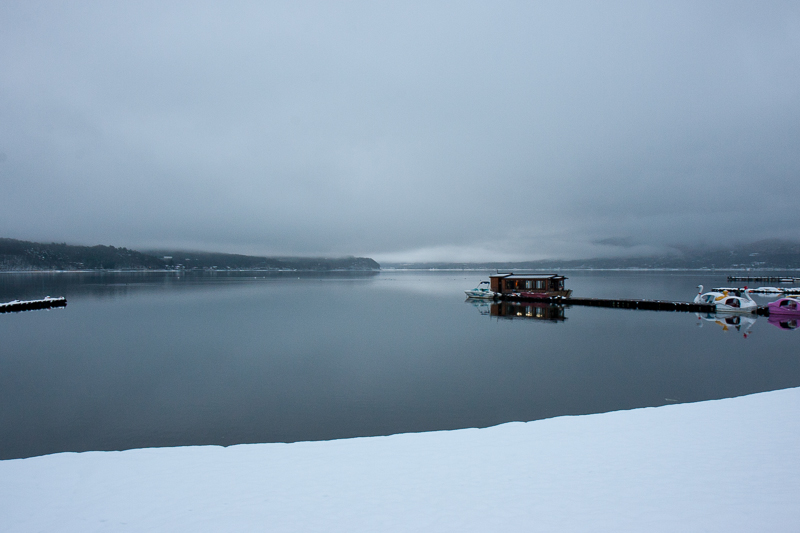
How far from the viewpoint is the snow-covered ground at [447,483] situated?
608 cm

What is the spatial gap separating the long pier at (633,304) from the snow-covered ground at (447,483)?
4394 centimetres

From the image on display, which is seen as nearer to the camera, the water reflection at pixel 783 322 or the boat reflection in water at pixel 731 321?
the boat reflection in water at pixel 731 321

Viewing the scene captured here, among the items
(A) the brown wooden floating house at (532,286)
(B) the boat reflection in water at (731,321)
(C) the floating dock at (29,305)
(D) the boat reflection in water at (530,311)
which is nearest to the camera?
(B) the boat reflection in water at (731,321)

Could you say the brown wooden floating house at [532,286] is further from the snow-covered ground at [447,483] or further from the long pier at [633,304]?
the snow-covered ground at [447,483]

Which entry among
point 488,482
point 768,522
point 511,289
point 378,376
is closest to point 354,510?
point 488,482

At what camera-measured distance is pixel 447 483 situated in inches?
289

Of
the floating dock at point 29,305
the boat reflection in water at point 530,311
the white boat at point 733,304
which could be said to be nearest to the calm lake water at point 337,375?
the boat reflection in water at point 530,311

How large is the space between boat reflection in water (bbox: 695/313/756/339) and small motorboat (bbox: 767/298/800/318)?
3.07 metres

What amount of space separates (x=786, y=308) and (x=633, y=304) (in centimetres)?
1433

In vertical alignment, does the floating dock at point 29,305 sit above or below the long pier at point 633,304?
below

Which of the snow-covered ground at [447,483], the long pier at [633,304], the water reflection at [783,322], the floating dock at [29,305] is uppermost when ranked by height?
the snow-covered ground at [447,483]

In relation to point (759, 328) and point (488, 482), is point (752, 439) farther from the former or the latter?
point (759, 328)

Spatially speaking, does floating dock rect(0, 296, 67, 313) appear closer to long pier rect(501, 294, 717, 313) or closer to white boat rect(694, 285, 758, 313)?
long pier rect(501, 294, 717, 313)

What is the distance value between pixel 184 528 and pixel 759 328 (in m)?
45.6
